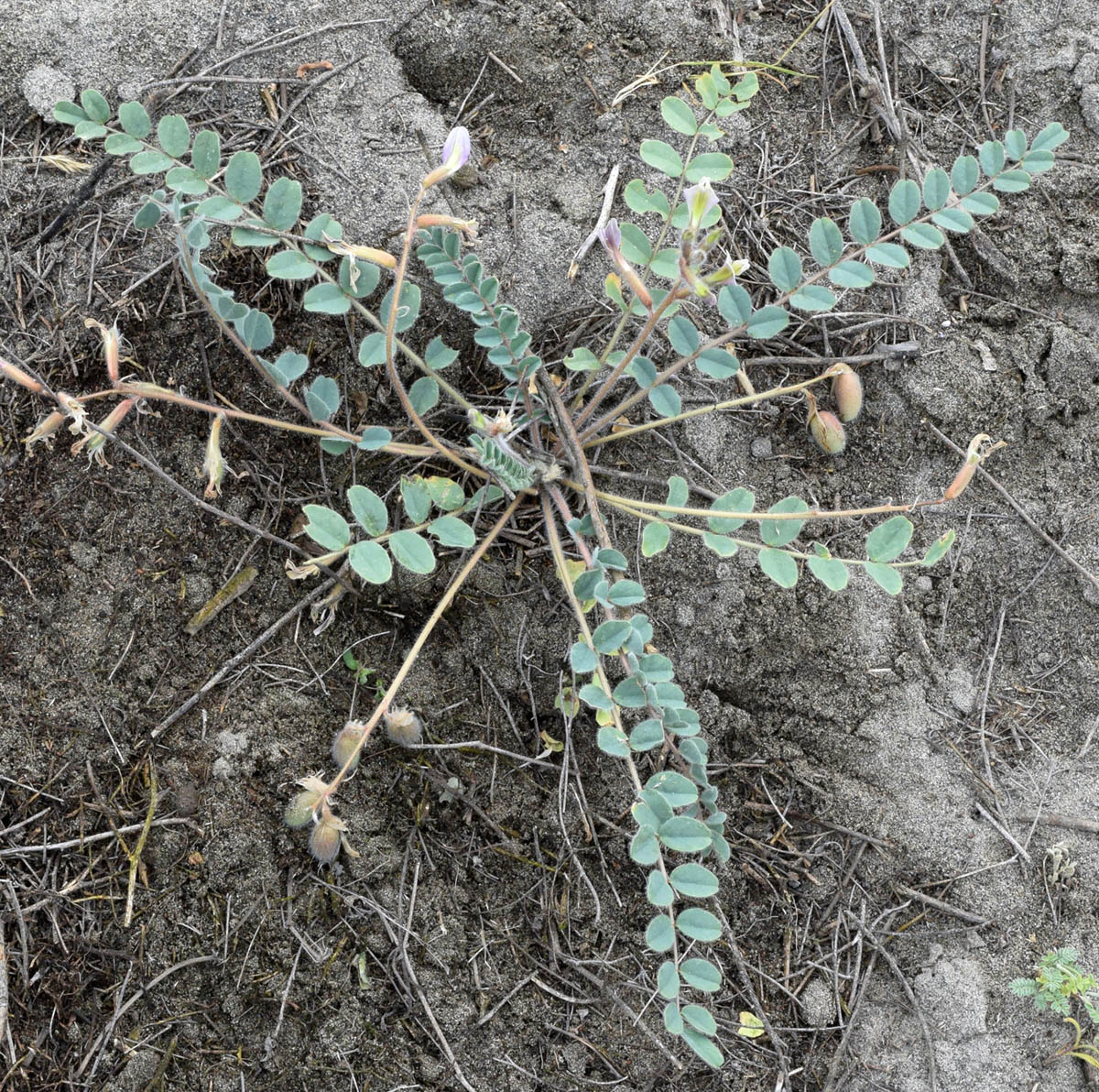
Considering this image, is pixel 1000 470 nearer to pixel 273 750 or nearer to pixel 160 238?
pixel 273 750

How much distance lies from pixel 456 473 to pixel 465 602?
1.00 ft

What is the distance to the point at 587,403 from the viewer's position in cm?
236

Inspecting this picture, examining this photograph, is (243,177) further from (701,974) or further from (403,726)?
(701,974)

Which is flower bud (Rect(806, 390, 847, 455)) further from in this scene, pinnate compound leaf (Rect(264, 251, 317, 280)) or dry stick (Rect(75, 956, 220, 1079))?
dry stick (Rect(75, 956, 220, 1079))

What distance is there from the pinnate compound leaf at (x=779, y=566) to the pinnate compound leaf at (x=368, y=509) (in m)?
0.69

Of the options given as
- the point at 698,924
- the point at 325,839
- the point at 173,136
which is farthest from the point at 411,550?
the point at 173,136

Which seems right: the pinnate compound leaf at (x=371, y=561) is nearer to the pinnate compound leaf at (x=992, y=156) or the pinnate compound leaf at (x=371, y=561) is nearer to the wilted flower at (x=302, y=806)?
the wilted flower at (x=302, y=806)

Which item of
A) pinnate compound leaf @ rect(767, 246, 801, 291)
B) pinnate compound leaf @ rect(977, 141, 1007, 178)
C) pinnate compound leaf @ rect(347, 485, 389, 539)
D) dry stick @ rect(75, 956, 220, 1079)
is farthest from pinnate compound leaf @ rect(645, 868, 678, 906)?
pinnate compound leaf @ rect(977, 141, 1007, 178)

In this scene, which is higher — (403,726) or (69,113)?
(69,113)

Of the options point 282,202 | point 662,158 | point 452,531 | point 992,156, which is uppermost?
point 282,202

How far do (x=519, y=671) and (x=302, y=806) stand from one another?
1.84 ft

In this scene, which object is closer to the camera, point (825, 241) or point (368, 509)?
point (368, 509)

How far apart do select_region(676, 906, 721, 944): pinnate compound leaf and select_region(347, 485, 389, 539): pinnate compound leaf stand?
88 cm

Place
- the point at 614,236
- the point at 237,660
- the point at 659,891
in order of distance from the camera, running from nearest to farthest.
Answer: the point at 659,891, the point at 614,236, the point at 237,660
